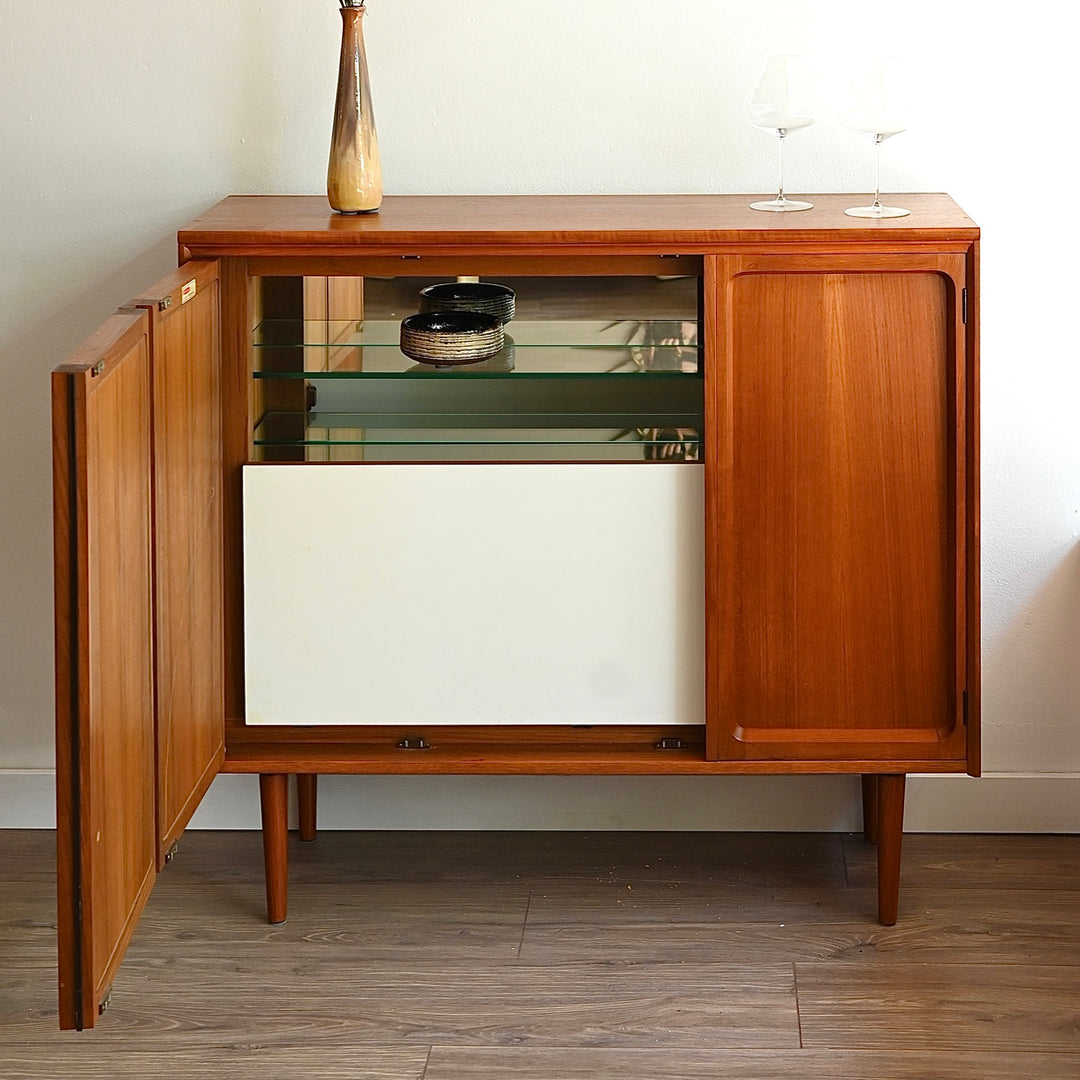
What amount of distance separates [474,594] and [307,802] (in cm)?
61

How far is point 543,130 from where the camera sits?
7.23 feet

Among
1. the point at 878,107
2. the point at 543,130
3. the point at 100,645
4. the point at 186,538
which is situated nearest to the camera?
the point at 100,645

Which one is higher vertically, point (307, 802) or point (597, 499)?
point (597, 499)

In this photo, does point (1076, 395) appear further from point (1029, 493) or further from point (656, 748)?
point (656, 748)

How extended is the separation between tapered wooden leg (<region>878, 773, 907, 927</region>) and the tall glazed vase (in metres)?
1.09

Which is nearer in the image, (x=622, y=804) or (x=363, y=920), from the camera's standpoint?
(x=363, y=920)

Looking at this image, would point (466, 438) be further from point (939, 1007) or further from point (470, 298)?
point (939, 1007)

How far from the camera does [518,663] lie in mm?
1944

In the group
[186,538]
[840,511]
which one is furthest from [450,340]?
[840,511]

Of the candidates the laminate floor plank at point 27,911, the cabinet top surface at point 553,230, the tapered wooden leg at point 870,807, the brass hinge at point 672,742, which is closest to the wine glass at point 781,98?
the cabinet top surface at point 553,230

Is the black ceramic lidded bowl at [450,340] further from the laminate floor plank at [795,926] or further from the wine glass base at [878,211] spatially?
the laminate floor plank at [795,926]

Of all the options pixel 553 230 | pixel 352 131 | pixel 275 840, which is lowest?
pixel 275 840

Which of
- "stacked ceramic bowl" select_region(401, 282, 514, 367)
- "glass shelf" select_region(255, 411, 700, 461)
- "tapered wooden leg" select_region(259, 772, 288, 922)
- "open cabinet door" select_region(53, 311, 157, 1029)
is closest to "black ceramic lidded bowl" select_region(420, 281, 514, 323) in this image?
"stacked ceramic bowl" select_region(401, 282, 514, 367)

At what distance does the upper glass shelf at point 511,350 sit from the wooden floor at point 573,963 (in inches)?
31.6
